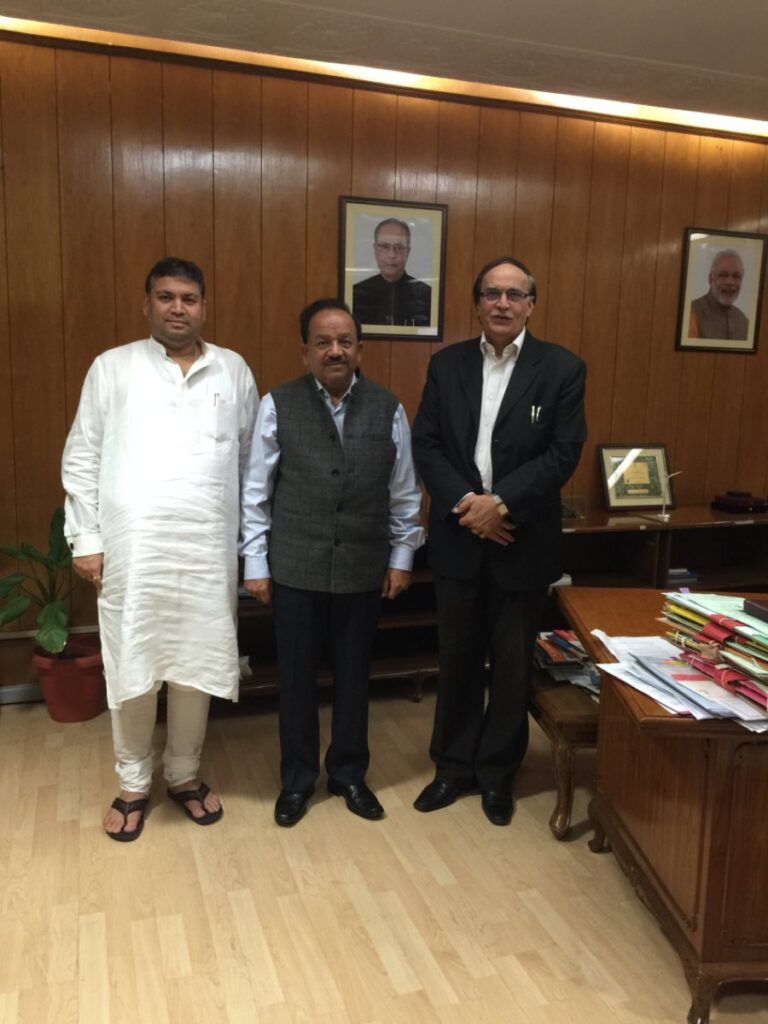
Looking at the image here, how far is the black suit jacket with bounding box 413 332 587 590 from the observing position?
7.35 feet

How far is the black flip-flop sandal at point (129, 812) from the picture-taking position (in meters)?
2.28

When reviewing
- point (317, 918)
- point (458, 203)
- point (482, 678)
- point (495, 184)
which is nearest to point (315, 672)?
point (482, 678)

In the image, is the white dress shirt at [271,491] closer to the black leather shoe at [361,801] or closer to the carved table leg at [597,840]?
the black leather shoe at [361,801]

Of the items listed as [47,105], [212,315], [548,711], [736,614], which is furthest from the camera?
[212,315]

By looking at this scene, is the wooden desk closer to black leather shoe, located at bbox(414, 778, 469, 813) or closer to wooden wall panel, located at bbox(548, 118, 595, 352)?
black leather shoe, located at bbox(414, 778, 469, 813)

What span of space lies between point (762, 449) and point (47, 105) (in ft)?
11.7

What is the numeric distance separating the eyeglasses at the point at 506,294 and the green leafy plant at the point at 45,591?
1.69 m

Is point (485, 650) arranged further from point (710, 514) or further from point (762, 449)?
point (762, 449)

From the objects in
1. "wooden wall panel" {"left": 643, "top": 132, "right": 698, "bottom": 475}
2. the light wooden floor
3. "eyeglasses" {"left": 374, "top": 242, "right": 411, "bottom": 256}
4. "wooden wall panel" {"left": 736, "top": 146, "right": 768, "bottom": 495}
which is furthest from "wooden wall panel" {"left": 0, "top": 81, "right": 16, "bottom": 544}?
"wooden wall panel" {"left": 736, "top": 146, "right": 768, "bottom": 495}

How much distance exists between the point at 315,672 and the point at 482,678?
1.70 feet

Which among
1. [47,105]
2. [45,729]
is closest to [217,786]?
→ [45,729]

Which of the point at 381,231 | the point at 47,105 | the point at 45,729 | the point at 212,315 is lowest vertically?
the point at 45,729

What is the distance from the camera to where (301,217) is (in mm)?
3217

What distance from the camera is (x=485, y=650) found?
2496 mm
